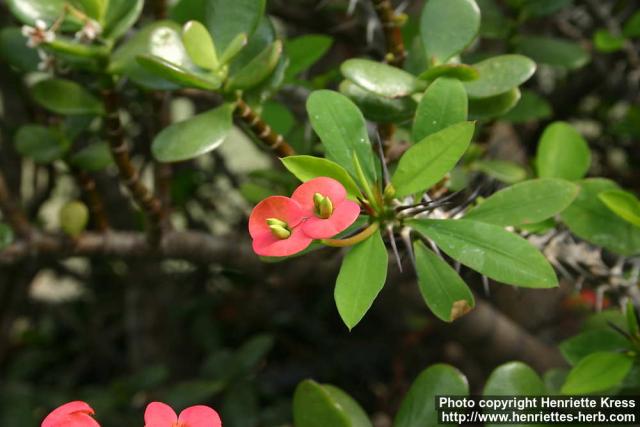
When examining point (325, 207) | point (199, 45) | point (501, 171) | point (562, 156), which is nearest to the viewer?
point (325, 207)

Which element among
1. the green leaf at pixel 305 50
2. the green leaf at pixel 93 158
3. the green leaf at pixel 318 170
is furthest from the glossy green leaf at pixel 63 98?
the green leaf at pixel 318 170

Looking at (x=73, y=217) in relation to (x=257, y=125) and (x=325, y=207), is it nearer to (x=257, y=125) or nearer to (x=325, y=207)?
(x=257, y=125)

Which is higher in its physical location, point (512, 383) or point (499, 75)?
point (499, 75)

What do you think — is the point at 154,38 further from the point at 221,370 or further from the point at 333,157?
the point at 221,370

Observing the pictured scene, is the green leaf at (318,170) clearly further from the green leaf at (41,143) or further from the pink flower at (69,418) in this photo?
the green leaf at (41,143)

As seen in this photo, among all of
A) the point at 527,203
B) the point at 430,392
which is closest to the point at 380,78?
the point at 527,203

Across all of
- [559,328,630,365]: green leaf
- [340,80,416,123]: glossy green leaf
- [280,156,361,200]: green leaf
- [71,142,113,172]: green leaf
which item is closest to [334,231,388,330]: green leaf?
[280,156,361,200]: green leaf
